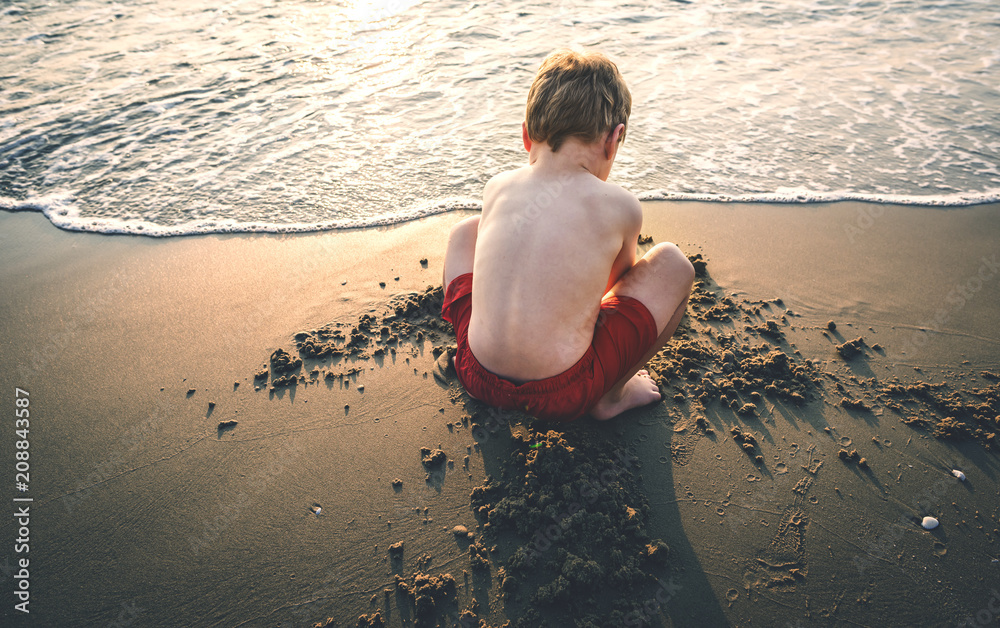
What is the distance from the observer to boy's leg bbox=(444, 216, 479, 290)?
248 cm

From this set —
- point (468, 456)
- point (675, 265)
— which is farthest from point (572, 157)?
point (468, 456)

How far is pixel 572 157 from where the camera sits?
2070mm

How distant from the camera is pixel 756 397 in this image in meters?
2.58

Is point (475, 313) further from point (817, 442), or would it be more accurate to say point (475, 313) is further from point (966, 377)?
point (966, 377)

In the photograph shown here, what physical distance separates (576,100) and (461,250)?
0.88m

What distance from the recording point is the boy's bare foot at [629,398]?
245cm

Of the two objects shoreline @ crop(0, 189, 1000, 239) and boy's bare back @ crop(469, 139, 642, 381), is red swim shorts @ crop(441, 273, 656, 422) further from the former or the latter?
shoreline @ crop(0, 189, 1000, 239)

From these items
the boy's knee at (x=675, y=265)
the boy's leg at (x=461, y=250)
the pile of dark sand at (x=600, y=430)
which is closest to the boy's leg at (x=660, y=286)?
the boy's knee at (x=675, y=265)

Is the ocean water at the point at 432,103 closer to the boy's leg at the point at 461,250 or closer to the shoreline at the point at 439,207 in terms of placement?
the shoreline at the point at 439,207

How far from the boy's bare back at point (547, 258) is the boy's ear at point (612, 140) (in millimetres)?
39

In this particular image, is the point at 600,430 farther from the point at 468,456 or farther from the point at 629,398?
the point at 468,456

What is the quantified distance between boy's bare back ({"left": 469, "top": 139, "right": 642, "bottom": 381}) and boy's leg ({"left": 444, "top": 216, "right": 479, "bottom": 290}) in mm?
347

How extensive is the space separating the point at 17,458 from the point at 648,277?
303 cm

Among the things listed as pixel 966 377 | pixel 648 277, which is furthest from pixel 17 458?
pixel 966 377
